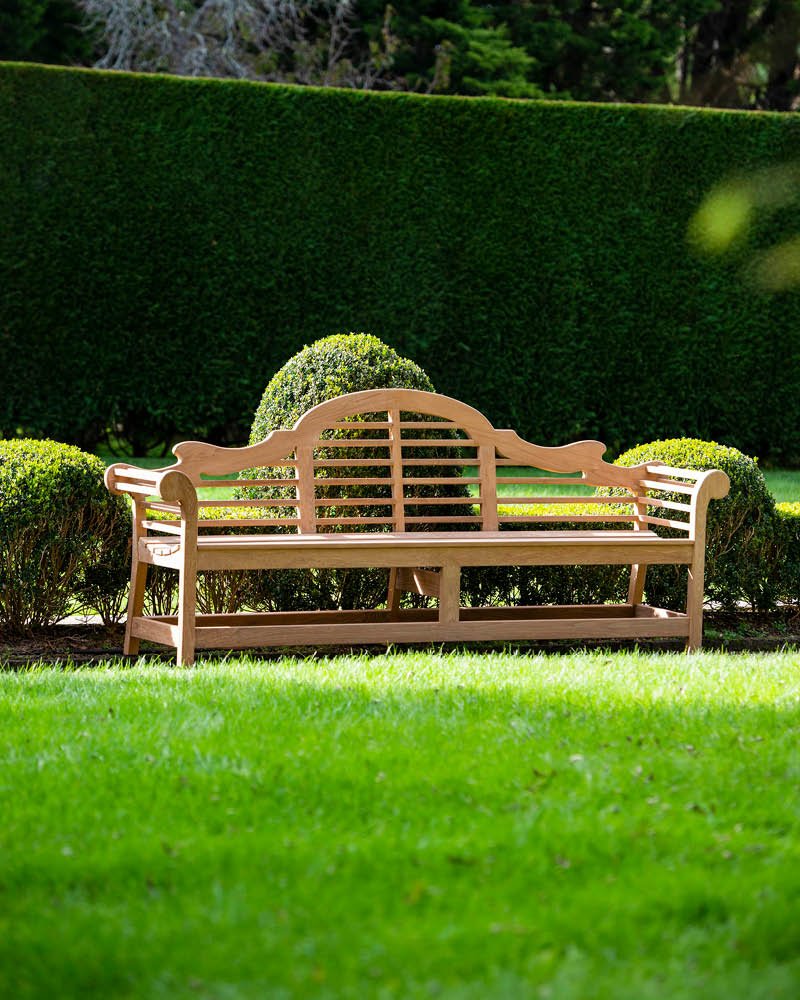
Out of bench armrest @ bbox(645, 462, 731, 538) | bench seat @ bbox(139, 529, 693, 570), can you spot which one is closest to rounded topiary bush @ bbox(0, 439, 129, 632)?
bench seat @ bbox(139, 529, 693, 570)

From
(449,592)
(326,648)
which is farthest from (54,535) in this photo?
(449,592)

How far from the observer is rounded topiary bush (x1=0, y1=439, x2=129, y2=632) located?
5062mm

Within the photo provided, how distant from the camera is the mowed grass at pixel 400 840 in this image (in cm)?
200

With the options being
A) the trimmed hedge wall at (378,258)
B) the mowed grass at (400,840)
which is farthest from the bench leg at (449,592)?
the trimmed hedge wall at (378,258)

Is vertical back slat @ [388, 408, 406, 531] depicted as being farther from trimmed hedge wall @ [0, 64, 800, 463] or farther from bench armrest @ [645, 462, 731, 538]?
trimmed hedge wall @ [0, 64, 800, 463]

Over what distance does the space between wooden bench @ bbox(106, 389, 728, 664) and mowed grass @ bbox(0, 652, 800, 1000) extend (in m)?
0.80

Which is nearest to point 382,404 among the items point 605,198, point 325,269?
point 325,269

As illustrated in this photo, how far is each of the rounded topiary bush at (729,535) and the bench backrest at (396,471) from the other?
0.62 feet

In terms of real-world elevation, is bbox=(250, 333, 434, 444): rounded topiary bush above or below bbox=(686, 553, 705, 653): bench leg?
above

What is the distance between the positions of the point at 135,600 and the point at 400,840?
9.07 feet

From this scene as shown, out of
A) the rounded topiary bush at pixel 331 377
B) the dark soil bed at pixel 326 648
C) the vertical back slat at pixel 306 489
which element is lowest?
the dark soil bed at pixel 326 648

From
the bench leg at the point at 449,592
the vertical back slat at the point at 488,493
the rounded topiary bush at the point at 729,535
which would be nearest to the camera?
the bench leg at the point at 449,592

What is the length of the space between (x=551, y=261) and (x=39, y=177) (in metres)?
4.31

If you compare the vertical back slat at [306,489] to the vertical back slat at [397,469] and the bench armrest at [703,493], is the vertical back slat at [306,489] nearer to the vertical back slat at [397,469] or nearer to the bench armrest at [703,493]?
the vertical back slat at [397,469]
